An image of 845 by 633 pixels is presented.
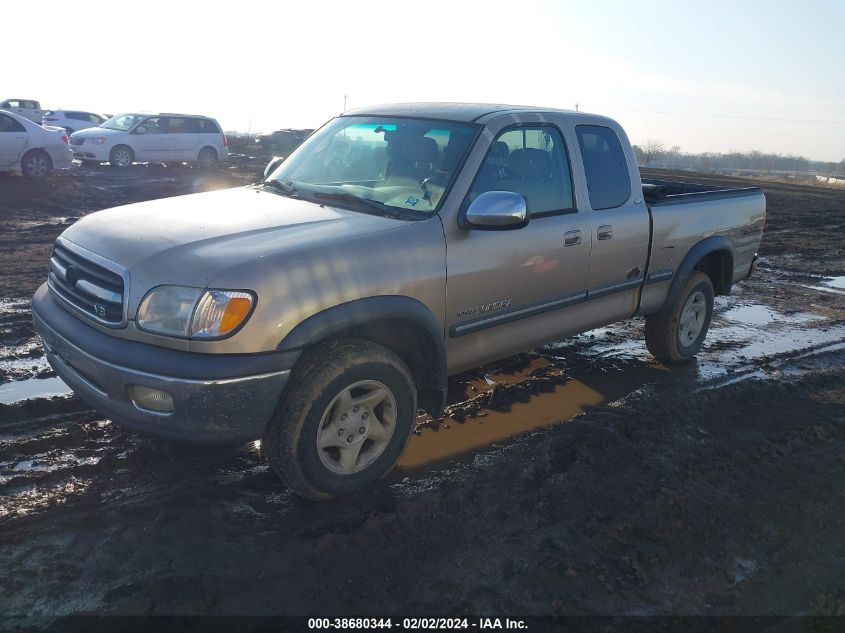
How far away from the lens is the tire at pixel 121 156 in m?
19.9

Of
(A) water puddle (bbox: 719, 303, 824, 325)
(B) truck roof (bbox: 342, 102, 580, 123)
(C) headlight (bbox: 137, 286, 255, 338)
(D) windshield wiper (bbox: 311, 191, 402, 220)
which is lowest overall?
(A) water puddle (bbox: 719, 303, 824, 325)

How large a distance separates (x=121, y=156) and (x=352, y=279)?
19.4 meters

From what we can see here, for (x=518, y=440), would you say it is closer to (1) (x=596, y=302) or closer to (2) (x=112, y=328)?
(1) (x=596, y=302)

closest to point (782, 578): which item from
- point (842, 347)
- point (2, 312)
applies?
point (842, 347)

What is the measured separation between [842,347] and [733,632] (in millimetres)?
4940

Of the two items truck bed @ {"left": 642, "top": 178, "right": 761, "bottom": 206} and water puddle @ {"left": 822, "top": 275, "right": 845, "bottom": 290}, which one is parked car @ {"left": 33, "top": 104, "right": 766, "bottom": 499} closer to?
truck bed @ {"left": 642, "top": 178, "right": 761, "bottom": 206}

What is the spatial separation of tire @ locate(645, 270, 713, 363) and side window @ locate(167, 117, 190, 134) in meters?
18.6

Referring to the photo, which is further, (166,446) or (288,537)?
(166,446)

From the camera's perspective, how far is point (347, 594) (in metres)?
2.81

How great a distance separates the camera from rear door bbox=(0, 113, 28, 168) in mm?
14562

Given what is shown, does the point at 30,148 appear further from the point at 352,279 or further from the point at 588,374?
the point at 352,279

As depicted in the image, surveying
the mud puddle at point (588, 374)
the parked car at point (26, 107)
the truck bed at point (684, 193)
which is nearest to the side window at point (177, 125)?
the parked car at point (26, 107)

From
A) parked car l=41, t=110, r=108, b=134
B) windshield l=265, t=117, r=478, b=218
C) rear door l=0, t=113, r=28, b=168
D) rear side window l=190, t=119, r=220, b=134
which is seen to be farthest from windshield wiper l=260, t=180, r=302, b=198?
Answer: parked car l=41, t=110, r=108, b=134

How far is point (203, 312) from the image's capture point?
299 cm
